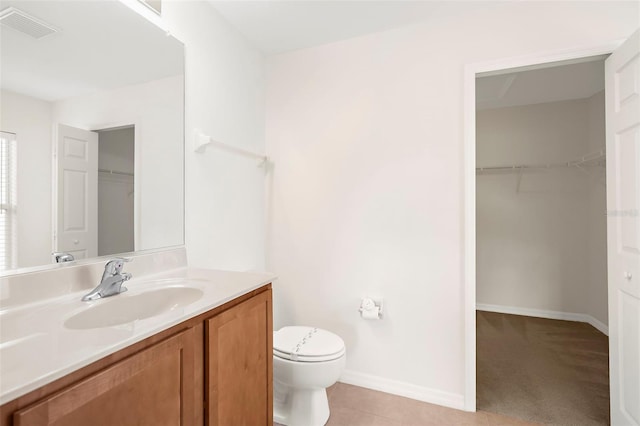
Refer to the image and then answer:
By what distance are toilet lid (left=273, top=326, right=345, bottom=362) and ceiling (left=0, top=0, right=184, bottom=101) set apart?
1.47 meters

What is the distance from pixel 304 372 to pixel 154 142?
4.47 feet

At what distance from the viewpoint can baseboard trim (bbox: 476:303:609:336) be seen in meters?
2.99

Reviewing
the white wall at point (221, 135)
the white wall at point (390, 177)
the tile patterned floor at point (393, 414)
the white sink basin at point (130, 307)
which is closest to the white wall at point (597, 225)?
the white wall at point (390, 177)

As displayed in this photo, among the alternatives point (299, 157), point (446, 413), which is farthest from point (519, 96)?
point (446, 413)

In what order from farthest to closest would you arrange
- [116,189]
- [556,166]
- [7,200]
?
1. [556,166]
2. [116,189]
3. [7,200]

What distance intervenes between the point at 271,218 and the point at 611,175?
6.71ft

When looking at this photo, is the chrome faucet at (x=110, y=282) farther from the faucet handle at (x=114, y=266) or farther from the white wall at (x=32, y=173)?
the white wall at (x=32, y=173)

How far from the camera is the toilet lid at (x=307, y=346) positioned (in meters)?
1.52

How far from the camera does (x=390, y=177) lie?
1974mm

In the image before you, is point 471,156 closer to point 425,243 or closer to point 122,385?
point 425,243

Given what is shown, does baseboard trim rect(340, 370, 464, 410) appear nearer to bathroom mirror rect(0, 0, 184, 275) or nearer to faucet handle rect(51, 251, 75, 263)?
bathroom mirror rect(0, 0, 184, 275)

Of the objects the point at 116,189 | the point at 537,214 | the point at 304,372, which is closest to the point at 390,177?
the point at 304,372

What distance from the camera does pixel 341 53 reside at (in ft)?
6.86

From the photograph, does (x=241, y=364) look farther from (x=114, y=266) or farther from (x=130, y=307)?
(x=114, y=266)
